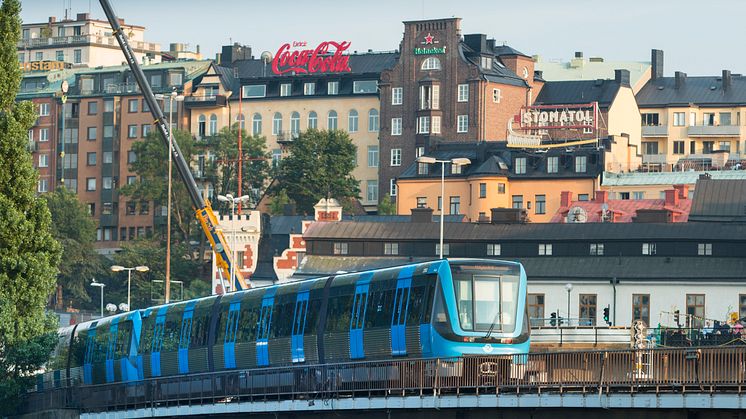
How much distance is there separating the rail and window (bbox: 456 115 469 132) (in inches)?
4727

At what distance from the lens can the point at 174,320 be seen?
79688mm

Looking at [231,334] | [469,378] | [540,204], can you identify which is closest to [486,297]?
[469,378]

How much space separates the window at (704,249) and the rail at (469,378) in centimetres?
5583

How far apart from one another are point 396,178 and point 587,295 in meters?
71.4

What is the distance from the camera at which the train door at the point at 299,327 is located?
2717 inches

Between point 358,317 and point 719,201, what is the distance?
3268 inches

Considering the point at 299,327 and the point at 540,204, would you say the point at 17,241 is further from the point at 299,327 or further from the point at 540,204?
the point at 540,204

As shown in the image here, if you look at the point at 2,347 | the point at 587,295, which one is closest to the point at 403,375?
the point at 2,347

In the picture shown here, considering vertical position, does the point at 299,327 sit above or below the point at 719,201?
below

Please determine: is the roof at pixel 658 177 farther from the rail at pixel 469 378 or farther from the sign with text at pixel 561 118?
the rail at pixel 469 378

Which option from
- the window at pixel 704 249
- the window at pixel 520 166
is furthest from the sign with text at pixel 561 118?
the window at pixel 704 249

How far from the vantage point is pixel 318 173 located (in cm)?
19600

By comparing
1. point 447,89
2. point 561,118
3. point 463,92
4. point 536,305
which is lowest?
point 536,305

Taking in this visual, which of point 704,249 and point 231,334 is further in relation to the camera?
point 704,249
